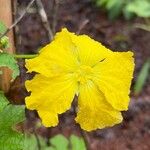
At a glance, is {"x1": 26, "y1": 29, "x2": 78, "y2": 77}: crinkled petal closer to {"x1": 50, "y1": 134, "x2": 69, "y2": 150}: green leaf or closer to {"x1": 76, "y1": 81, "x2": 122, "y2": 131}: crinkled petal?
{"x1": 76, "y1": 81, "x2": 122, "y2": 131}: crinkled petal

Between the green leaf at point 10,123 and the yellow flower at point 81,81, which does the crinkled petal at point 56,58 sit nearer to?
the yellow flower at point 81,81

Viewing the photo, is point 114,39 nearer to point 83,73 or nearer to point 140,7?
point 140,7

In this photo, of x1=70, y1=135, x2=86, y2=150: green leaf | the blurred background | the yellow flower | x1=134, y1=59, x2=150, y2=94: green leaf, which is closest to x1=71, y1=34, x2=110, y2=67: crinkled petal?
the yellow flower

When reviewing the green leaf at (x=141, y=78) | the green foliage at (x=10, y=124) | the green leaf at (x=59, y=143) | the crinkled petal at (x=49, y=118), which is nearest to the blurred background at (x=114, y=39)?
the green leaf at (x=141, y=78)

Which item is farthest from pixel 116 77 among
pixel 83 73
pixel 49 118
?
pixel 49 118

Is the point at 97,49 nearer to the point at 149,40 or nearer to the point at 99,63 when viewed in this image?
the point at 99,63
